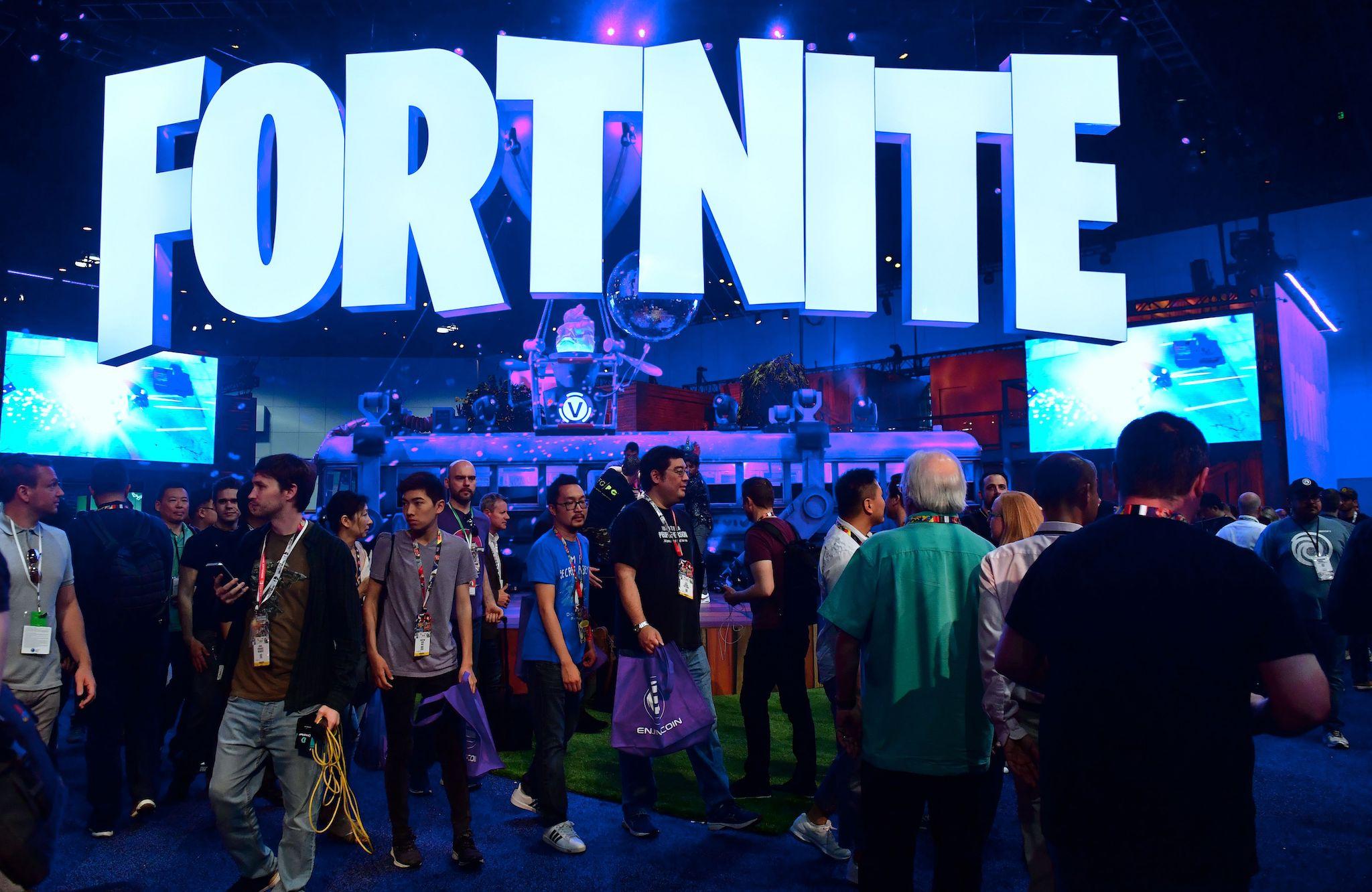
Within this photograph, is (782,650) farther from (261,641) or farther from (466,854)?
(261,641)

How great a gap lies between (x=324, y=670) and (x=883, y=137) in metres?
9.81

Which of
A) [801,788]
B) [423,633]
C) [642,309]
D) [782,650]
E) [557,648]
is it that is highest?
[642,309]

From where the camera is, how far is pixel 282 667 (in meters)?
3.47

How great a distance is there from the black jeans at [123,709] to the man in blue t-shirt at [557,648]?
220cm

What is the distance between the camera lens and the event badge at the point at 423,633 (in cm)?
412

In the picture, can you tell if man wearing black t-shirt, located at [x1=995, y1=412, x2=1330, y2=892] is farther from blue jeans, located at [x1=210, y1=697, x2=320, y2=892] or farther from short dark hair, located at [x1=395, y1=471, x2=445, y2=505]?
short dark hair, located at [x1=395, y1=471, x2=445, y2=505]

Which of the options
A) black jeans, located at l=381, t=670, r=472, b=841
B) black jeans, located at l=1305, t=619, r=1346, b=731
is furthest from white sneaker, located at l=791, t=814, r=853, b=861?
black jeans, located at l=1305, t=619, r=1346, b=731


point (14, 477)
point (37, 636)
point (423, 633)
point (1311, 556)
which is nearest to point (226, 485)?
point (14, 477)

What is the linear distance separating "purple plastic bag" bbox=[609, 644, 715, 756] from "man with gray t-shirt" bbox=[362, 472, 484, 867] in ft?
2.45

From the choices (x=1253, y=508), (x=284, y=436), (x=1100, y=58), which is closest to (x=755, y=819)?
(x=1253, y=508)

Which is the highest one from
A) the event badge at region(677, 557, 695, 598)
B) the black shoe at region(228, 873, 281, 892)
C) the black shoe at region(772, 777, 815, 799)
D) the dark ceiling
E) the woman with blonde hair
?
the dark ceiling

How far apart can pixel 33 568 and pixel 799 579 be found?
3834 millimetres

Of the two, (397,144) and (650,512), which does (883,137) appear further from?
(650,512)

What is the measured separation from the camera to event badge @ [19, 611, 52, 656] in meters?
3.72
